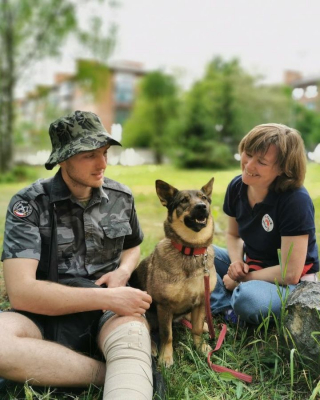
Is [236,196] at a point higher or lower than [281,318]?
higher

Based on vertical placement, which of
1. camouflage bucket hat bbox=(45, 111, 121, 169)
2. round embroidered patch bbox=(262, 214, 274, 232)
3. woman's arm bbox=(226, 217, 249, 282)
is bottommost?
woman's arm bbox=(226, 217, 249, 282)

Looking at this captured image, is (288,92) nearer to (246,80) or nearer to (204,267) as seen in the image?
(246,80)

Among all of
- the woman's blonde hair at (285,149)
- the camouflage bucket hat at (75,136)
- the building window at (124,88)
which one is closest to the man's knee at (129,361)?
the camouflage bucket hat at (75,136)

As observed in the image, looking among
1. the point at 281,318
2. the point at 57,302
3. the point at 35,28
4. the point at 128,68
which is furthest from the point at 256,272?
the point at 128,68

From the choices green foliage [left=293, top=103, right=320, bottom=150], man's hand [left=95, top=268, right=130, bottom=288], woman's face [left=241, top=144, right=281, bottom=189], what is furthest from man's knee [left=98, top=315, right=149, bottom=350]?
green foliage [left=293, top=103, right=320, bottom=150]

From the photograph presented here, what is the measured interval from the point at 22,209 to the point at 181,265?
3.62 ft

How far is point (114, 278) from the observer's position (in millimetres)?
2531

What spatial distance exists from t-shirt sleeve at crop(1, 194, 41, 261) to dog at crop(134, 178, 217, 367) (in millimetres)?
896

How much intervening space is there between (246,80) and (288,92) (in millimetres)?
4045

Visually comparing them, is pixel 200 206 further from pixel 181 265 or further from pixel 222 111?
pixel 222 111

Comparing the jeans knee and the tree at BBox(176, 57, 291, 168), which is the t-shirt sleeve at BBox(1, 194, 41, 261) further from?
the tree at BBox(176, 57, 291, 168)

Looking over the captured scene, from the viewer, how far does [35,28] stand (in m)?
15.3

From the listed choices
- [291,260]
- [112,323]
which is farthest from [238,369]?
[112,323]

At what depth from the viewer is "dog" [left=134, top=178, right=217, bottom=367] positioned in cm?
269
